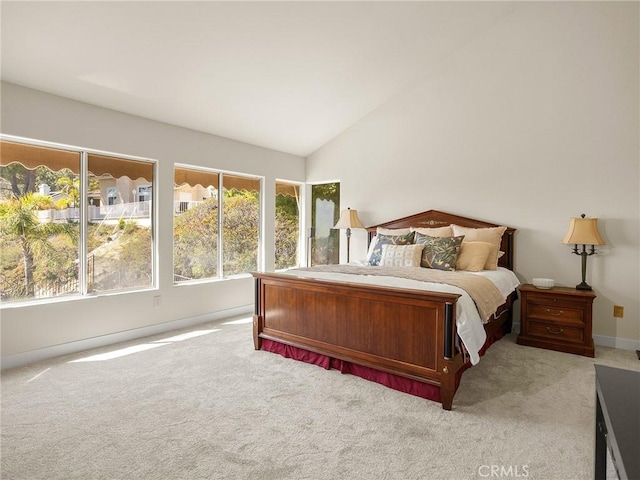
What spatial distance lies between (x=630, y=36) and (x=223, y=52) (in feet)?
12.9

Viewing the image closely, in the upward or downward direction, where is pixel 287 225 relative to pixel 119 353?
upward

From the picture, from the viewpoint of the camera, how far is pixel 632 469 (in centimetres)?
81

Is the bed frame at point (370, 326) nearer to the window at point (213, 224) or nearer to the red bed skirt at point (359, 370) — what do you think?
the red bed skirt at point (359, 370)

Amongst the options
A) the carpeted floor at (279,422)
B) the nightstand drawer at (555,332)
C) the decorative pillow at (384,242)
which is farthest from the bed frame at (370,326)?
the decorative pillow at (384,242)

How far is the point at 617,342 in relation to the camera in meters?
3.60

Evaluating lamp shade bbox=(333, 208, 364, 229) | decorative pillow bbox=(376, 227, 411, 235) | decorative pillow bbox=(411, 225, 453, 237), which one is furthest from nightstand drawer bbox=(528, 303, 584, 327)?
lamp shade bbox=(333, 208, 364, 229)

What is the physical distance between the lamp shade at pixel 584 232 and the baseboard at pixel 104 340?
13.2ft

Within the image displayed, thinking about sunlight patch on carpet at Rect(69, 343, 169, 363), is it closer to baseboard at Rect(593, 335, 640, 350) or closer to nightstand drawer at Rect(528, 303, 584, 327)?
nightstand drawer at Rect(528, 303, 584, 327)

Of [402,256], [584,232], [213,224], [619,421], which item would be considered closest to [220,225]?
[213,224]

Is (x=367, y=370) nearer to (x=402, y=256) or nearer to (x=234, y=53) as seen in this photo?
(x=402, y=256)

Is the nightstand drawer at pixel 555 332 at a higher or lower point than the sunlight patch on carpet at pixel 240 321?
higher

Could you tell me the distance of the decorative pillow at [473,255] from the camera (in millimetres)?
3689

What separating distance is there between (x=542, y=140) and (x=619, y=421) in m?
3.74

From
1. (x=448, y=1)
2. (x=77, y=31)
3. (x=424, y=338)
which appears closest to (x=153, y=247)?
(x=77, y=31)
